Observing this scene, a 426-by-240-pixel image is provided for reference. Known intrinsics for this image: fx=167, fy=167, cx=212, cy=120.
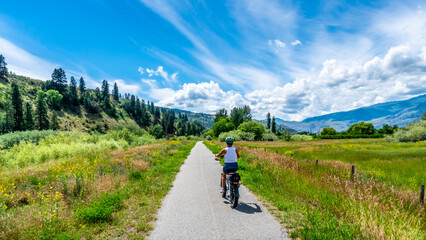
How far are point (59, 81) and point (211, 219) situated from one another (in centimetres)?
15692

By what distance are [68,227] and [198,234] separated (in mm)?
3157

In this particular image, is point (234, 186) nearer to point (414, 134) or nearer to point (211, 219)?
point (211, 219)

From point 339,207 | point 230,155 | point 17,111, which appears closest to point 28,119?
point 17,111

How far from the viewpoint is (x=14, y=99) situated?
2138 inches

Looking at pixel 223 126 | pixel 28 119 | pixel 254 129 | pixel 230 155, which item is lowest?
pixel 230 155

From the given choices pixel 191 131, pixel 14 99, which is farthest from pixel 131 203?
pixel 191 131

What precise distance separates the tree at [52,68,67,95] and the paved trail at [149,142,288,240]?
145026mm

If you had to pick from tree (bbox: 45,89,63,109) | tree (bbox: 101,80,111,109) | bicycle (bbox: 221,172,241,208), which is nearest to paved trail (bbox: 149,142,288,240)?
bicycle (bbox: 221,172,241,208)

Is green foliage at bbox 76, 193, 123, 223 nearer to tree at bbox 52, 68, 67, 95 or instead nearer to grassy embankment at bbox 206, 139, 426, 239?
grassy embankment at bbox 206, 139, 426, 239

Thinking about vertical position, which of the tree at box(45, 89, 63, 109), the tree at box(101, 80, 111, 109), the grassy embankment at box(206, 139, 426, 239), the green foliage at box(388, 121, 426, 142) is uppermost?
the tree at box(101, 80, 111, 109)

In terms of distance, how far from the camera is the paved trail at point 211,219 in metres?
4.07

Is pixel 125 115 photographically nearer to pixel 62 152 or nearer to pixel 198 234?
pixel 62 152

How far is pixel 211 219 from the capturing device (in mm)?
4824

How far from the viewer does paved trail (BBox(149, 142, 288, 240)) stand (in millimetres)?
4070
